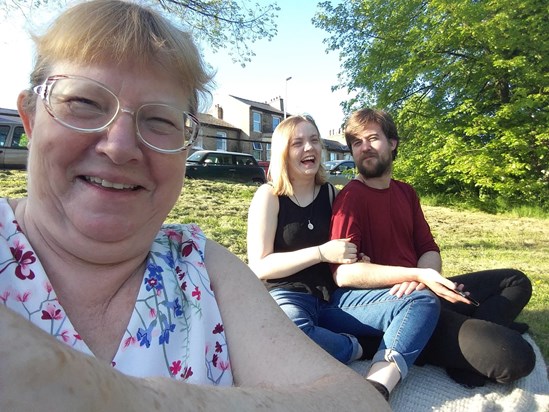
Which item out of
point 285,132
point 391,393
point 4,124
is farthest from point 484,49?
point 4,124

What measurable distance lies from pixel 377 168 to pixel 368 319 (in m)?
1.06

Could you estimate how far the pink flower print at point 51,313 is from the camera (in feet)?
3.38

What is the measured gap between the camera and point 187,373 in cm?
113

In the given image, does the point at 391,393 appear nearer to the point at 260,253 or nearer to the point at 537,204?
the point at 260,253

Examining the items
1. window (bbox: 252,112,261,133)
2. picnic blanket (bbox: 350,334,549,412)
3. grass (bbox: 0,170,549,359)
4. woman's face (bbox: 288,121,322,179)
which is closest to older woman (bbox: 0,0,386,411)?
picnic blanket (bbox: 350,334,549,412)

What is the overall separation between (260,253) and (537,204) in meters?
10.4

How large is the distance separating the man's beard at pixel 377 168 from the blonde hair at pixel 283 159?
28cm

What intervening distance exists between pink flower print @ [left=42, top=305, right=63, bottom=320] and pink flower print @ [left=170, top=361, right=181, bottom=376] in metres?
0.30

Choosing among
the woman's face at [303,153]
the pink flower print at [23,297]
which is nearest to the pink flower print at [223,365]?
the pink flower print at [23,297]

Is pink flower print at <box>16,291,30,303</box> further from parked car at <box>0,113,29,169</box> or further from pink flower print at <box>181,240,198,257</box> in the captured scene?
parked car at <box>0,113,29,169</box>

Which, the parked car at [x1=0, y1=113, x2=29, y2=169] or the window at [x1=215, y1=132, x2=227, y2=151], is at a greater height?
the window at [x1=215, y1=132, x2=227, y2=151]

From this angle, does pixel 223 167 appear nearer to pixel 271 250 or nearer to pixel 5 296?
pixel 271 250

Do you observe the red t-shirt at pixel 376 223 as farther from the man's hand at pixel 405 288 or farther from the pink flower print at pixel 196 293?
the pink flower print at pixel 196 293

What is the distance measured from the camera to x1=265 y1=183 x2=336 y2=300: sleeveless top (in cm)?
284
